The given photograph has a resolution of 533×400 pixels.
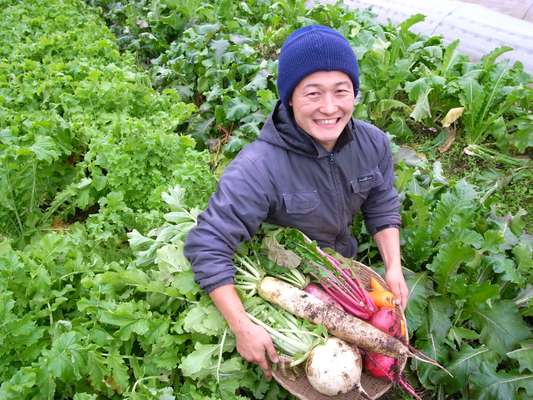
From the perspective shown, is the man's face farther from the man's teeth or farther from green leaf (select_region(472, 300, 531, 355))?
green leaf (select_region(472, 300, 531, 355))

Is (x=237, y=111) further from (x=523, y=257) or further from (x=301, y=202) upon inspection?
(x=523, y=257)

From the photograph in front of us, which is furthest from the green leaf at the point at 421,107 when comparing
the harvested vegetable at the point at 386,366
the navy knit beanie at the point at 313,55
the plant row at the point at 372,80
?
the harvested vegetable at the point at 386,366

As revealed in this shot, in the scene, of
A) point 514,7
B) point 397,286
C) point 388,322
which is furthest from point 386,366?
point 514,7

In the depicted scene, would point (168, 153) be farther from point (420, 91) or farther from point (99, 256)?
point (420, 91)

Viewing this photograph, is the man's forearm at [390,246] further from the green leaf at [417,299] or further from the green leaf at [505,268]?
Answer: the green leaf at [505,268]

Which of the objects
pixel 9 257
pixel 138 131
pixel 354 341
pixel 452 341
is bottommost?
pixel 452 341

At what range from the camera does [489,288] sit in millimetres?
3076

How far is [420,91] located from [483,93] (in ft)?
1.80

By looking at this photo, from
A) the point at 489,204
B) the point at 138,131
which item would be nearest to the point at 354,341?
the point at 489,204

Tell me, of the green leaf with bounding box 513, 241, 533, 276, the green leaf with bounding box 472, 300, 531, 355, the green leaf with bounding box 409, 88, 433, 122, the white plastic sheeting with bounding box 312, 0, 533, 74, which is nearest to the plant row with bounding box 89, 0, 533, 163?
the green leaf with bounding box 409, 88, 433, 122

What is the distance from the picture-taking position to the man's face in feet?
8.45

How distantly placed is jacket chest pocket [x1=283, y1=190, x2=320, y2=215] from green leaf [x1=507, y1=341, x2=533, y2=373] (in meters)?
1.47

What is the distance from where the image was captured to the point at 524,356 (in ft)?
9.88

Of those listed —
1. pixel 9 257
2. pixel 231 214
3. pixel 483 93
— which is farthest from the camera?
pixel 483 93
